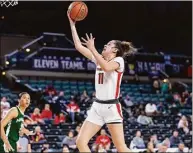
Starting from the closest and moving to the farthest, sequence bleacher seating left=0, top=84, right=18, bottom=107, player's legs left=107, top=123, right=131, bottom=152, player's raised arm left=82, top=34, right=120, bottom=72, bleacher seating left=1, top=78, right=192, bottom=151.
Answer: player's raised arm left=82, top=34, right=120, bottom=72, player's legs left=107, top=123, right=131, bottom=152, bleacher seating left=1, top=78, right=192, bottom=151, bleacher seating left=0, top=84, right=18, bottom=107

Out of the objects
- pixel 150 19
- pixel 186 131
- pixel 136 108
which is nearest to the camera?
pixel 186 131

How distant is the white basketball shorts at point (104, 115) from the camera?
21.3ft

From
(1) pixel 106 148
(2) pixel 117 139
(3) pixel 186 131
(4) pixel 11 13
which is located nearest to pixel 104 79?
(2) pixel 117 139

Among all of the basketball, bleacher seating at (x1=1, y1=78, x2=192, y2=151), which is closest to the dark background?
bleacher seating at (x1=1, y1=78, x2=192, y2=151)

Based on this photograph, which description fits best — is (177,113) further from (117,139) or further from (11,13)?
(117,139)

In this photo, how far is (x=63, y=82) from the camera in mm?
24125

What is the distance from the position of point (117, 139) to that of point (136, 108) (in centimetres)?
1478

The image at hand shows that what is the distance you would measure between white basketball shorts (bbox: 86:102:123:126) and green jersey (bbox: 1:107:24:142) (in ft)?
3.85

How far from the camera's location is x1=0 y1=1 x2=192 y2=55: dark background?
26.4 meters

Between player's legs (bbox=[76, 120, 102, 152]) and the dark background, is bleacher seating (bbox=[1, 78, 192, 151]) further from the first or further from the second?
player's legs (bbox=[76, 120, 102, 152])

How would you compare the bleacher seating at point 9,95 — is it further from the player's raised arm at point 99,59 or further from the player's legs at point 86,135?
the player's raised arm at point 99,59

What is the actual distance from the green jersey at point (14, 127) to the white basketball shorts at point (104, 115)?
1.17 m

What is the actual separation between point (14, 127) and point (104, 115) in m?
1.43

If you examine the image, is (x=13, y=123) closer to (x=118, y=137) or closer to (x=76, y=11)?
(x=118, y=137)
